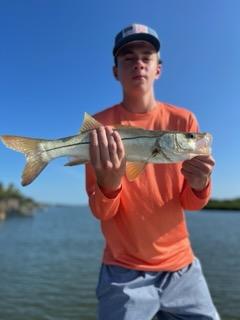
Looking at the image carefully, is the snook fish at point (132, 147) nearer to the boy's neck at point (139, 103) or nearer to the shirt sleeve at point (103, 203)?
the shirt sleeve at point (103, 203)

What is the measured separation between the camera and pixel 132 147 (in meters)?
3.29

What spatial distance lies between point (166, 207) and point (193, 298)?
2.52ft

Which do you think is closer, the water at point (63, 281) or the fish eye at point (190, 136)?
the fish eye at point (190, 136)

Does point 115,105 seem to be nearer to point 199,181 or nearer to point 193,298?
point 199,181

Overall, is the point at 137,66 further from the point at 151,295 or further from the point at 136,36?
the point at 151,295

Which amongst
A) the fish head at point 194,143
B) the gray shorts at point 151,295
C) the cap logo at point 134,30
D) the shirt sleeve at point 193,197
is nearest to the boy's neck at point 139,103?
the cap logo at point 134,30

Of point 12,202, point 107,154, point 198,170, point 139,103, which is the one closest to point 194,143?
point 198,170

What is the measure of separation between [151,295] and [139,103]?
5.35 ft

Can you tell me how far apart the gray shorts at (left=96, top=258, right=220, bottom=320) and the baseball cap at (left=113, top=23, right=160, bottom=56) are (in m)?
1.94

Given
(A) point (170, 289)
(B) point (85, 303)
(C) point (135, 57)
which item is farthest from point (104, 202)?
(B) point (85, 303)

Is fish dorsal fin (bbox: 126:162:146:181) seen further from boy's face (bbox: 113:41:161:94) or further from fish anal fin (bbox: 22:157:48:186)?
boy's face (bbox: 113:41:161:94)

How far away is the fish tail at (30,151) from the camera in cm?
323

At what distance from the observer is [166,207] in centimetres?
A: 375

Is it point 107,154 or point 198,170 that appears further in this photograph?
point 198,170
